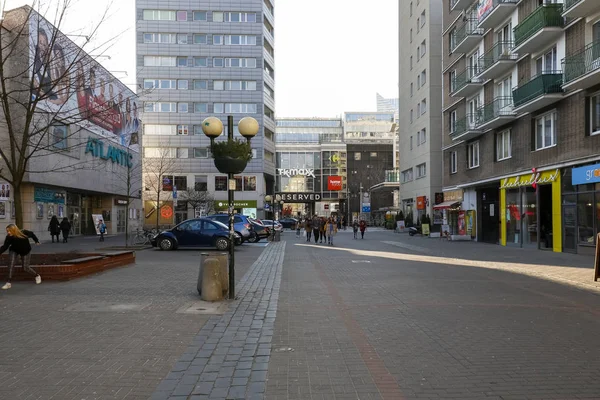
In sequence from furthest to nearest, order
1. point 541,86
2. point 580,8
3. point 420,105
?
point 420,105
point 541,86
point 580,8

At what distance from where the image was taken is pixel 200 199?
181 ft

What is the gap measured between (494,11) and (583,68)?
350 inches

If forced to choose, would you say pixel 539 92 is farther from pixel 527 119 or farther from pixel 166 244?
pixel 166 244

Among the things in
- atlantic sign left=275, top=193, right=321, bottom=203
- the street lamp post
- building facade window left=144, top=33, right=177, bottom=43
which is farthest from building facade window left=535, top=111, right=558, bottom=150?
atlantic sign left=275, top=193, right=321, bottom=203

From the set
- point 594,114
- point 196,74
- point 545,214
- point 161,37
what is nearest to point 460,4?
point 545,214

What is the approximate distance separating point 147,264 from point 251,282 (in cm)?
557

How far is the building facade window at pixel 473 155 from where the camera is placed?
105 feet

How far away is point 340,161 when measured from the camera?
364ft

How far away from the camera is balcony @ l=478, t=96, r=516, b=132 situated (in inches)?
1029

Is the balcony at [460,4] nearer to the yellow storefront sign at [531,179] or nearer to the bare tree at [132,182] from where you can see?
the yellow storefront sign at [531,179]

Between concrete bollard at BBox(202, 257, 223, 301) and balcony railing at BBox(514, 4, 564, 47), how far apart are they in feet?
61.6

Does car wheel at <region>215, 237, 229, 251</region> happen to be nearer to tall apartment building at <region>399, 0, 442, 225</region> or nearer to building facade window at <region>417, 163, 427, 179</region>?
tall apartment building at <region>399, 0, 442, 225</region>

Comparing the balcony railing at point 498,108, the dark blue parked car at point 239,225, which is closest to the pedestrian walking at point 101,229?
the dark blue parked car at point 239,225

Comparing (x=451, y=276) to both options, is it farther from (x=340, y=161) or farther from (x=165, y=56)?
(x=340, y=161)
